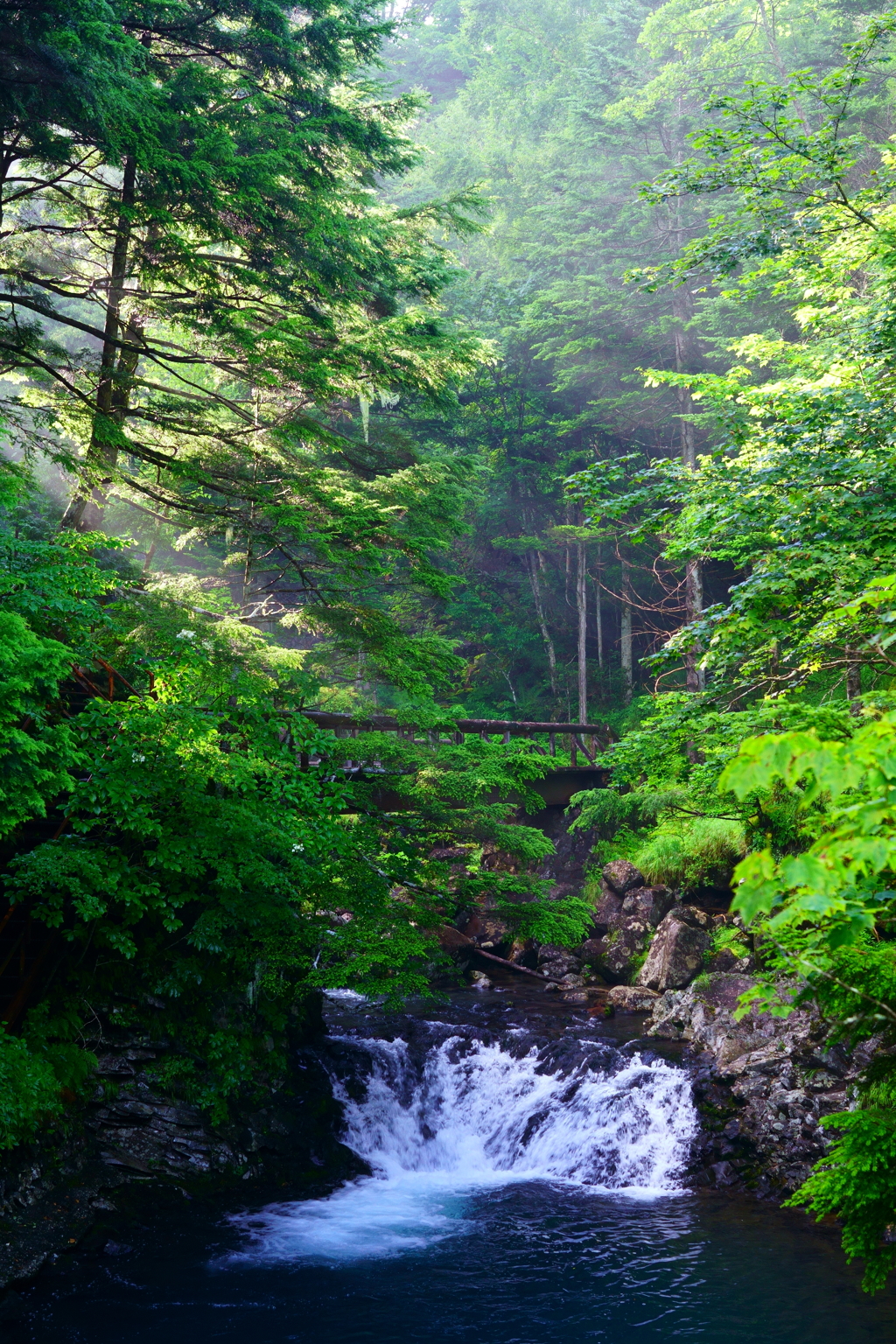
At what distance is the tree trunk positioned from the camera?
25234 mm

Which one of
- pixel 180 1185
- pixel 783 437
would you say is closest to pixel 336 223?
pixel 783 437

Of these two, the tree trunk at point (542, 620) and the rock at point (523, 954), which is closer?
the rock at point (523, 954)

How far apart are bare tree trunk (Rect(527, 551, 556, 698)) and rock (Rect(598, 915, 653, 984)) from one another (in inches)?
453

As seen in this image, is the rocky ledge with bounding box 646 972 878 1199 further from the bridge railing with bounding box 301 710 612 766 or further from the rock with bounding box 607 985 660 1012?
the bridge railing with bounding box 301 710 612 766

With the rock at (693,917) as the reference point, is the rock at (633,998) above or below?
below

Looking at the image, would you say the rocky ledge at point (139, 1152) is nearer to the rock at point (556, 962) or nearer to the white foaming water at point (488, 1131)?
the white foaming water at point (488, 1131)

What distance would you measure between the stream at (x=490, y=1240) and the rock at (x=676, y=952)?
2.03 m

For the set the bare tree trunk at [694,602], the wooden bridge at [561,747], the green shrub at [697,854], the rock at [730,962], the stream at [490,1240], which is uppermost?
the bare tree trunk at [694,602]

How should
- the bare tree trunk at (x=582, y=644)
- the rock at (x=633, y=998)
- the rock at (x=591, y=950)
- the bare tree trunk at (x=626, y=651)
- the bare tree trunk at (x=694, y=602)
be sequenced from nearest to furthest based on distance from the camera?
1. the rock at (x=633, y=998)
2. the rock at (x=591, y=950)
3. the bare tree trunk at (x=694, y=602)
4. the bare tree trunk at (x=582, y=644)
5. the bare tree trunk at (x=626, y=651)

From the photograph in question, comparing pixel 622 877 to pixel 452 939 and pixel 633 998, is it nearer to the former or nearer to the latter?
pixel 633 998

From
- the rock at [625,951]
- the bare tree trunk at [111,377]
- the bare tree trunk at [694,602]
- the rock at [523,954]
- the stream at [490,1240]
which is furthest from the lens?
the bare tree trunk at [694,602]

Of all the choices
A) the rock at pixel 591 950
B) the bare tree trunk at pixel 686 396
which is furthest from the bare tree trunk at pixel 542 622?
the rock at pixel 591 950

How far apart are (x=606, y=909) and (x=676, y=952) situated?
99.5 inches

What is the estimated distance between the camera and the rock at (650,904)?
559 inches
